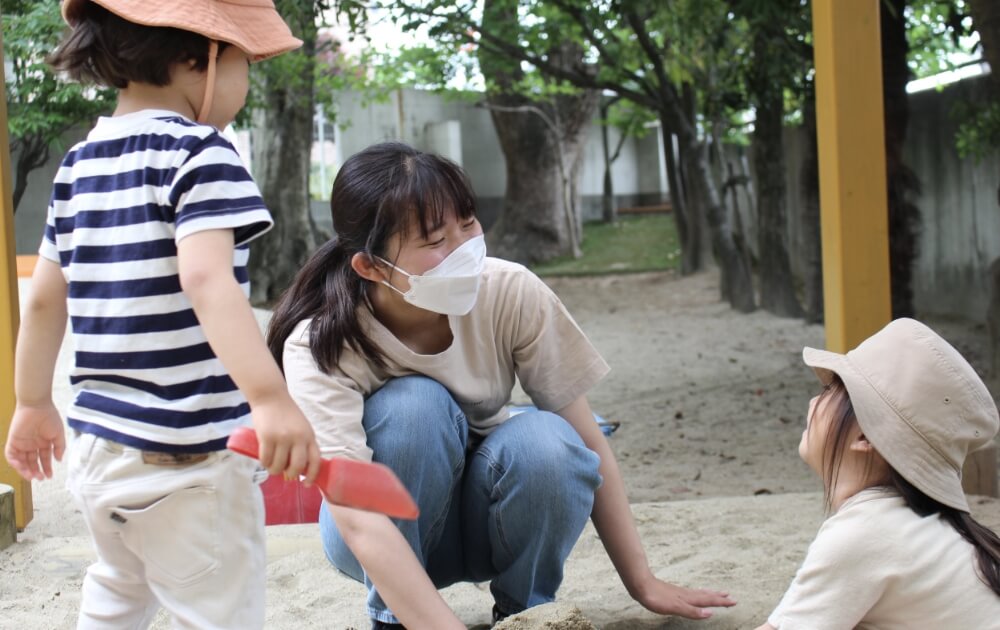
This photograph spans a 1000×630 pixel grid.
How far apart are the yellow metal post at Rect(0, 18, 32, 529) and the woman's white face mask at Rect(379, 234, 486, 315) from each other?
4.94 ft

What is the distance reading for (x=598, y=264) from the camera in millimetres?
14680

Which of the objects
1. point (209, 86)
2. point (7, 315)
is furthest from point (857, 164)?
point (7, 315)

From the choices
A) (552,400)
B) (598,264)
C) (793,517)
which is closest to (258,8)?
(552,400)

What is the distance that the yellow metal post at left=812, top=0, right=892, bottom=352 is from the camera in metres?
3.15

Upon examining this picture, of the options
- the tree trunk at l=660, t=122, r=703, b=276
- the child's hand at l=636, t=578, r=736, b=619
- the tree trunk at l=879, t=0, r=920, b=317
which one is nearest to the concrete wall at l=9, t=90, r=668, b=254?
→ the tree trunk at l=660, t=122, r=703, b=276

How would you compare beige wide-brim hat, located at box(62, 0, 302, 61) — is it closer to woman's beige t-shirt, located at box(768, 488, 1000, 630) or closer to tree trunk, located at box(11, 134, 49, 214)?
woman's beige t-shirt, located at box(768, 488, 1000, 630)

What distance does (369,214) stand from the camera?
79.7 inches

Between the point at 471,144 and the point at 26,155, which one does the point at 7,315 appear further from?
the point at 471,144

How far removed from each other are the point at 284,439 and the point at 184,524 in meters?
0.29

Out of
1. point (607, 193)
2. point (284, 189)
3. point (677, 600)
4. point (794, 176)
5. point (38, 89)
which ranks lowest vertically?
point (677, 600)

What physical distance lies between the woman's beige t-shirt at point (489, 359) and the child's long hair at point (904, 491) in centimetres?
63

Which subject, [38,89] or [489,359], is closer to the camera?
[489,359]

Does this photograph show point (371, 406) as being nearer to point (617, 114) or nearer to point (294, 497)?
point (294, 497)

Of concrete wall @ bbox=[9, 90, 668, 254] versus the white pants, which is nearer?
the white pants
